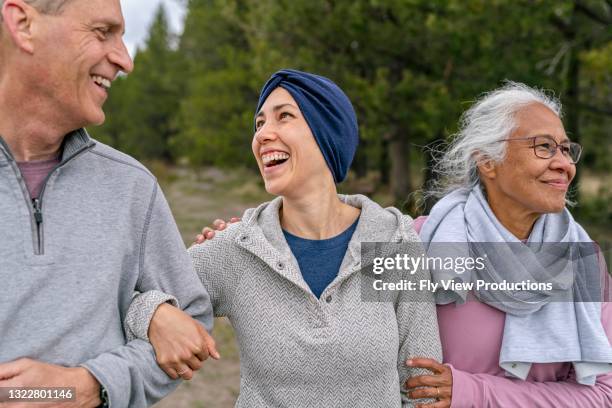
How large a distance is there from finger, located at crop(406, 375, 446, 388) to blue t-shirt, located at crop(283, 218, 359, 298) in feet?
1.38

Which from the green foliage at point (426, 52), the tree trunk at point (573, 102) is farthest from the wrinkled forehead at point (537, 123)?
the tree trunk at point (573, 102)

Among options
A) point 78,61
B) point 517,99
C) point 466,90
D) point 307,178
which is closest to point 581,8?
point 466,90

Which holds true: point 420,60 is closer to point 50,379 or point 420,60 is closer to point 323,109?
point 323,109

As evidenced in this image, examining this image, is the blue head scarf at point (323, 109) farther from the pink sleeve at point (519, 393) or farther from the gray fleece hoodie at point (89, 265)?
the pink sleeve at point (519, 393)

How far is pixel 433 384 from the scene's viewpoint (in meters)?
1.98

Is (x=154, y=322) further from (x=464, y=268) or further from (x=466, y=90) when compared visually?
(x=466, y=90)

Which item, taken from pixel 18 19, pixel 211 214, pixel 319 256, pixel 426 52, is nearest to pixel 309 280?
pixel 319 256

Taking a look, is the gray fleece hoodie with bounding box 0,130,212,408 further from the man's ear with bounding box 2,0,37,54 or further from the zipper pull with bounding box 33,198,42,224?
the man's ear with bounding box 2,0,37,54

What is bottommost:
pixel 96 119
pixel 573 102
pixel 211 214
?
pixel 211 214

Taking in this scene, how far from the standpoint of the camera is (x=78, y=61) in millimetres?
1482

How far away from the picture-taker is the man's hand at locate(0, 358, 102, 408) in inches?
54.6

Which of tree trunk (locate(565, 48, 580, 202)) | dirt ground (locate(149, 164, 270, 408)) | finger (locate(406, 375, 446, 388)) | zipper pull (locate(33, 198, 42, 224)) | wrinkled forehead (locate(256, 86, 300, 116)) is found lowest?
dirt ground (locate(149, 164, 270, 408))

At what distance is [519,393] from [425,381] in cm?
34

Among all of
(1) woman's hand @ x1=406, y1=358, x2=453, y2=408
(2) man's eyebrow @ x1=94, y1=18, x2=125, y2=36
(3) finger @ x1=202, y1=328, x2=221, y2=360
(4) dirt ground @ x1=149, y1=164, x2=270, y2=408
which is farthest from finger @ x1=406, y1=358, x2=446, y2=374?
(4) dirt ground @ x1=149, y1=164, x2=270, y2=408
